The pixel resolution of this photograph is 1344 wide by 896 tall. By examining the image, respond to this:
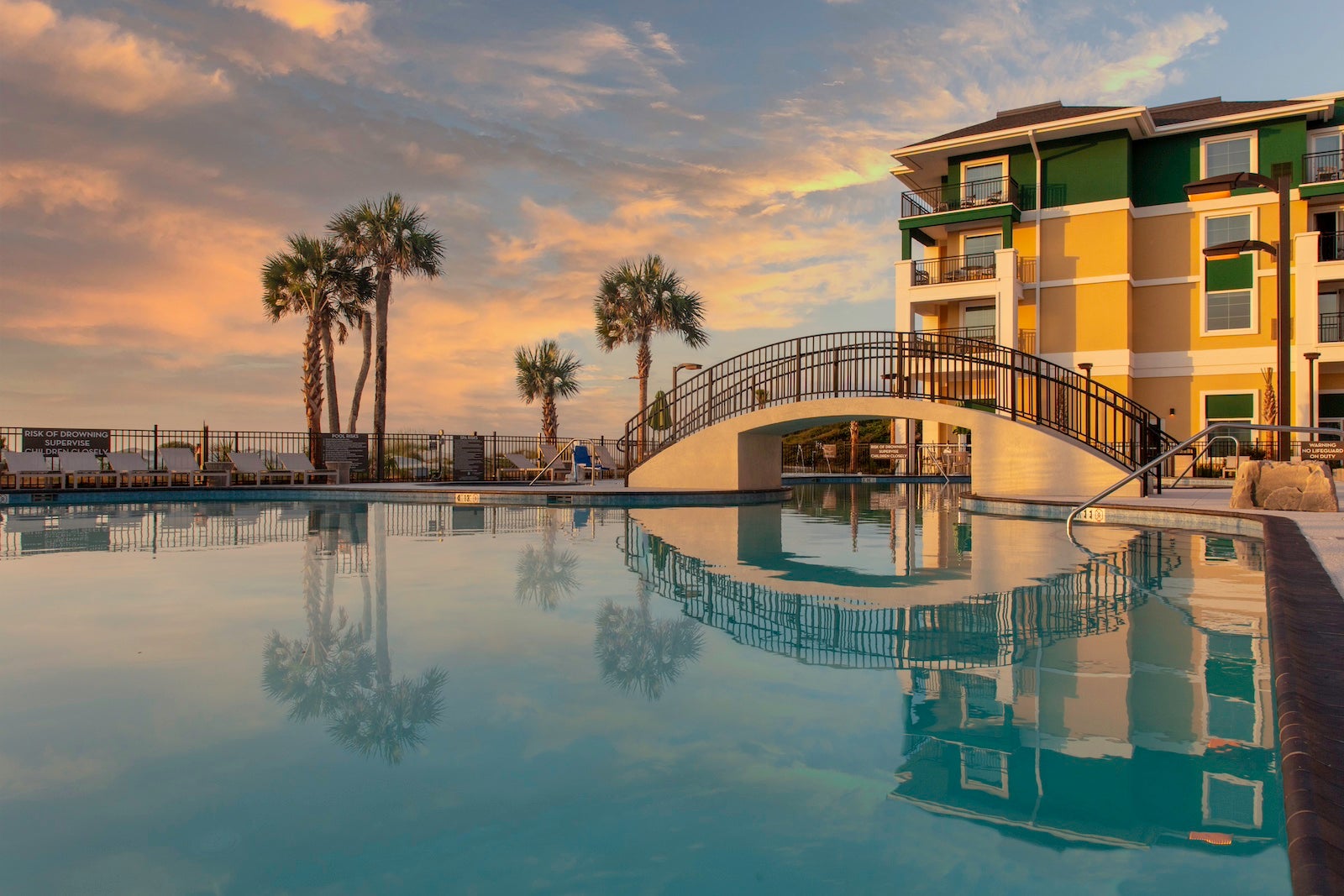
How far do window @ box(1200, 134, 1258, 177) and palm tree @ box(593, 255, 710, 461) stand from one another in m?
19.4

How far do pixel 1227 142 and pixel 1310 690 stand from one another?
33094 millimetres

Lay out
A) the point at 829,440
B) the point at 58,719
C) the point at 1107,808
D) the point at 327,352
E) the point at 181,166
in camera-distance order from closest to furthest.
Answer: the point at 1107,808, the point at 58,719, the point at 181,166, the point at 327,352, the point at 829,440

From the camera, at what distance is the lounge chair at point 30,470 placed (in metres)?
21.4

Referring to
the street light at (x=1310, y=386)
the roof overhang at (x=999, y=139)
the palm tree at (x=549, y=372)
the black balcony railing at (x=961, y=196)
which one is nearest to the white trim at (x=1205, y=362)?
the street light at (x=1310, y=386)

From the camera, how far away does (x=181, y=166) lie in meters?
20.8

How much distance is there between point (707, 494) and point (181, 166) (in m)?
15.0

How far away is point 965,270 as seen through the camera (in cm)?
3133

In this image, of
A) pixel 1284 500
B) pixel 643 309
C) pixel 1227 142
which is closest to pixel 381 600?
pixel 1284 500

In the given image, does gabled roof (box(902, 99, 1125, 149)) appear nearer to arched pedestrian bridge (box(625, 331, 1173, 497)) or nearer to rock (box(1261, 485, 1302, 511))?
arched pedestrian bridge (box(625, 331, 1173, 497))

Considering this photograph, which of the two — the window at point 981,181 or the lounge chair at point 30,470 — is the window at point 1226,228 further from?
the lounge chair at point 30,470

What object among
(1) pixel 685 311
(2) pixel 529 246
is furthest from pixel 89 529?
(1) pixel 685 311

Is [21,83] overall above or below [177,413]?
above

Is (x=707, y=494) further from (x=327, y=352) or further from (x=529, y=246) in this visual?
(x=327, y=352)

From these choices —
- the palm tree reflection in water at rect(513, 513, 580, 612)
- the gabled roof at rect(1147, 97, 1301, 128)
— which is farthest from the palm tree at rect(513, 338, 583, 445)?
the palm tree reflection in water at rect(513, 513, 580, 612)
